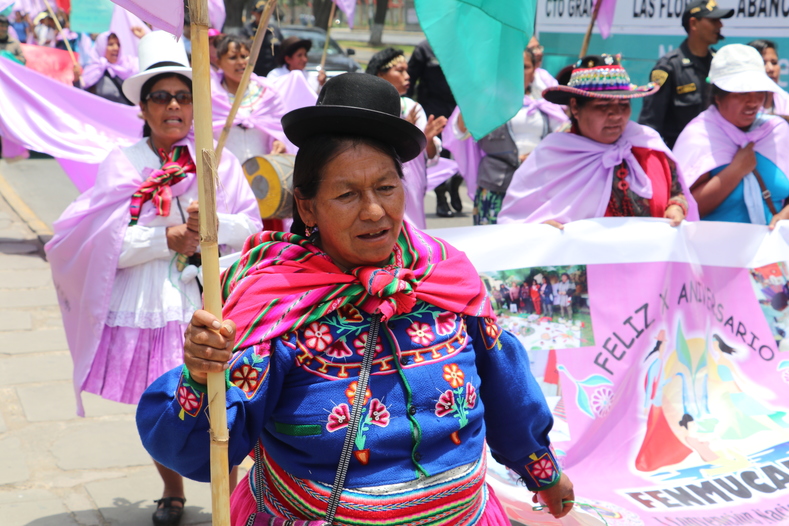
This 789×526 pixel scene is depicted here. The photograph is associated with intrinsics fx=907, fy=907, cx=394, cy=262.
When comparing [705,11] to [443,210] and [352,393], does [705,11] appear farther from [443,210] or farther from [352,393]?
[352,393]

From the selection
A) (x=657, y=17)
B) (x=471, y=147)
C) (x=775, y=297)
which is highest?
(x=657, y=17)

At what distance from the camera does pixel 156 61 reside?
3.77 m

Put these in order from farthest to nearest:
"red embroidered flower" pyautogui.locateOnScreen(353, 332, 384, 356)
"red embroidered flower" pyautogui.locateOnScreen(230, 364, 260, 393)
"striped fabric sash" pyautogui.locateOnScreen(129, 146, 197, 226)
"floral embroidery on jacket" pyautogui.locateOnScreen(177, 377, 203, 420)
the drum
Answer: the drum
"striped fabric sash" pyautogui.locateOnScreen(129, 146, 197, 226)
"red embroidered flower" pyautogui.locateOnScreen(353, 332, 384, 356)
"red embroidered flower" pyautogui.locateOnScreen(230, 364, 260, 393)
"floral embroidery on jacket" pyautogui.locateOnScreen(177, 377, 203, 420)

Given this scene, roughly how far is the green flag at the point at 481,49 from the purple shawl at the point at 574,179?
2.28 meters

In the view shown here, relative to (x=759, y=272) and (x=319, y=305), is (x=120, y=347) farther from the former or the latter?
(x=759, y=272)

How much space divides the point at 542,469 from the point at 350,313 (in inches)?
28.8

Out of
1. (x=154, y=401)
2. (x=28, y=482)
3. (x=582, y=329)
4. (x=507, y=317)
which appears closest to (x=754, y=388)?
(x=582, y=329)

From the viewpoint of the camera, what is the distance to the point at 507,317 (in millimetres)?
3939

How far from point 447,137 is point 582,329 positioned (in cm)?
313

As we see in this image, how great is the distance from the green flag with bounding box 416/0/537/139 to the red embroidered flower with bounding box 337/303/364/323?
0.48 meters

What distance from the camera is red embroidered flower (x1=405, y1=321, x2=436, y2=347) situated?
80.1 inches

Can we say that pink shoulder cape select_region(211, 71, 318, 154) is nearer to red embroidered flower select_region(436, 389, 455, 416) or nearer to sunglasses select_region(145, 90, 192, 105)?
sunglasses select_region(145, 90, 192, 105)

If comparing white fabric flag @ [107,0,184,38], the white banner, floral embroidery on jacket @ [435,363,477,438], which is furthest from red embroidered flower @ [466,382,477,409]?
the white banner

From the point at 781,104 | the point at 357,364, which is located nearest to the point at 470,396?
the point at 357,364
